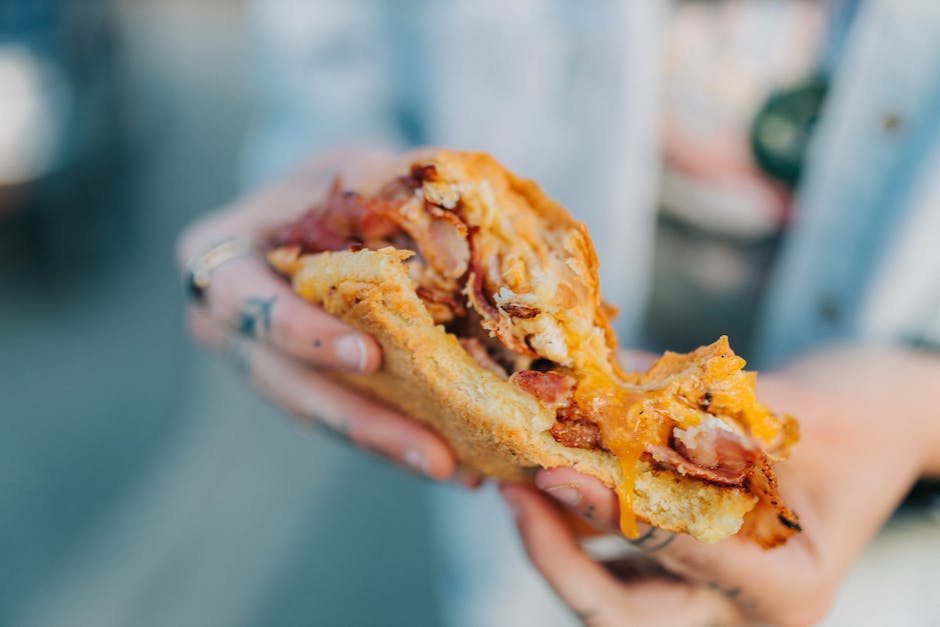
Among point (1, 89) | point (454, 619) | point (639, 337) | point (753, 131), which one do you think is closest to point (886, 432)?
point (639, 337)

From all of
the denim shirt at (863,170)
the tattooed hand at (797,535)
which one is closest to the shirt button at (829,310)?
the denim shirt at (863,170)

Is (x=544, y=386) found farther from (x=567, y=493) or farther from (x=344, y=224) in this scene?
(x=344, y=224)

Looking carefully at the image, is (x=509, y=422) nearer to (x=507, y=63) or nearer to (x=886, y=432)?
(x=886, y=432)

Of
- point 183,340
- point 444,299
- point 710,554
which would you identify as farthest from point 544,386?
point 183,340

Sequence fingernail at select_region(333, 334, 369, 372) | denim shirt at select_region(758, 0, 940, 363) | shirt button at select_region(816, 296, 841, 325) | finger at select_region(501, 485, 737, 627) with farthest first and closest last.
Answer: shirt button at select_region(816, 296, 841, 325) < denim shirt at select_region(758, 0, 940, 363) < finger at select_region(501, 485, 737, 627) < fingernail at select_region(333, 334, 369, 372)

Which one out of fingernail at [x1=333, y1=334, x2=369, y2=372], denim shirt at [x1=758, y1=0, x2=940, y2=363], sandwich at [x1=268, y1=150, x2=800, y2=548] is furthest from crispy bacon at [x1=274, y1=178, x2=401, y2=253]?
denim shirt at [x1=758, y1=0, x2=940, y2=363]

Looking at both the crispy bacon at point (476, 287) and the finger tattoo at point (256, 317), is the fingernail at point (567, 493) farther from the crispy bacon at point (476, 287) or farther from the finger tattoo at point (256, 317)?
the finger tattoo at point (256, 317)

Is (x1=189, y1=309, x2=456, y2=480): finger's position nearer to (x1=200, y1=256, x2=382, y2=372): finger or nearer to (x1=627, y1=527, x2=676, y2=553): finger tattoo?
(x1=200, y1=256, x2=382, y2=372): finger

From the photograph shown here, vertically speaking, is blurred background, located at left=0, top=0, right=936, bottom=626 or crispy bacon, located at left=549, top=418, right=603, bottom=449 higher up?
crispy bacon, located at left=549, top=418, right=603, bottom=449
